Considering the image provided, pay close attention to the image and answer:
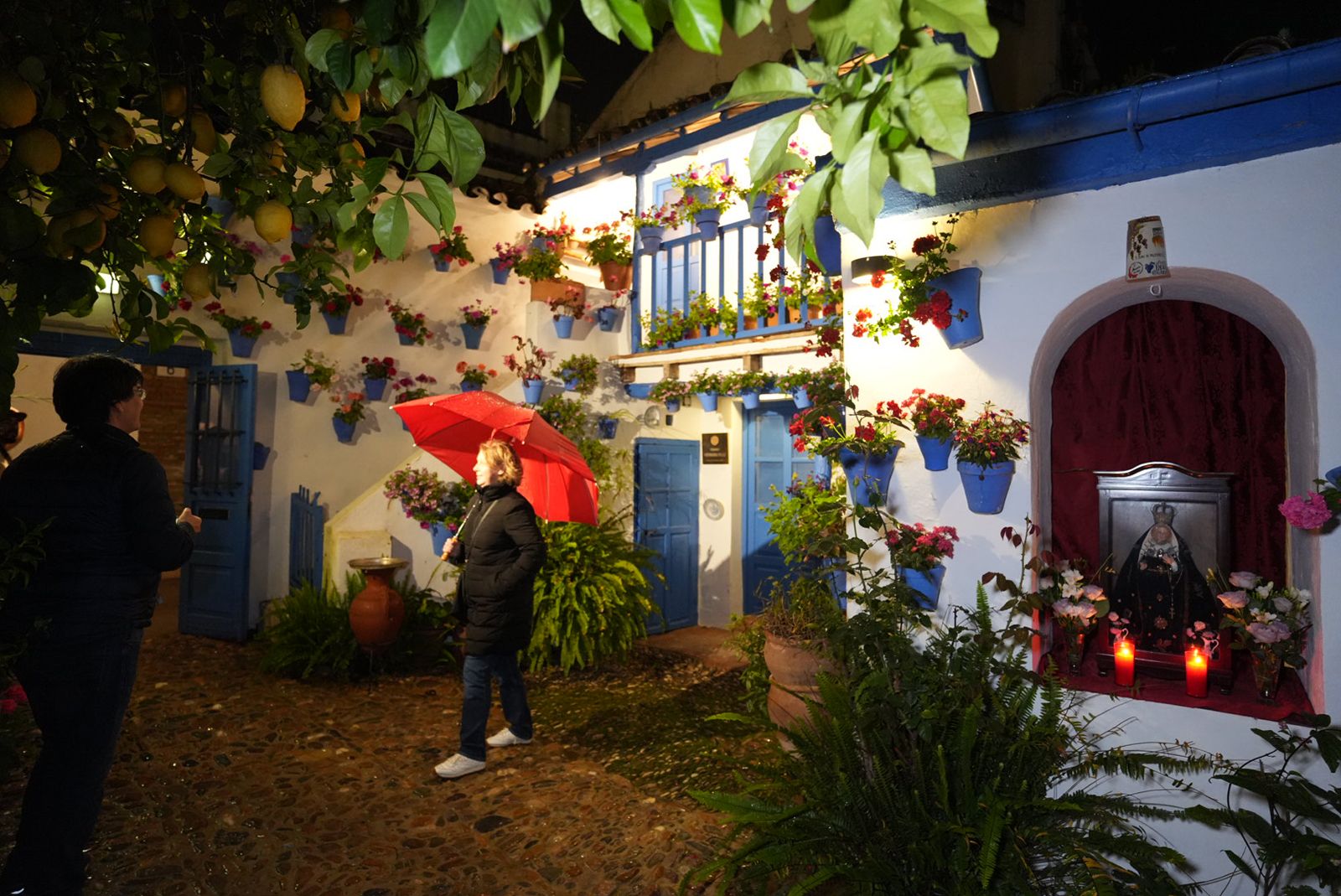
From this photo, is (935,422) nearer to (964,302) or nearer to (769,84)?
(964,302)

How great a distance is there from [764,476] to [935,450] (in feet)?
14.2

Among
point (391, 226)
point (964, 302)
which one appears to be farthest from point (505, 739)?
point (391, 226)

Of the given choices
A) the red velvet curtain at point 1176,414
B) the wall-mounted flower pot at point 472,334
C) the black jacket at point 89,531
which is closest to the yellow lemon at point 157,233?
the black jacket at point 89,531

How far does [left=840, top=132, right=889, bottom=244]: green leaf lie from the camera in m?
1.00

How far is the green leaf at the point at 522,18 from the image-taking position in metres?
0.80

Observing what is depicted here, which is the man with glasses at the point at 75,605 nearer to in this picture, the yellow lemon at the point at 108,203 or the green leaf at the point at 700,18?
the yellow lemon at the point at 108,203

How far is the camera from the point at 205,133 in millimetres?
1656

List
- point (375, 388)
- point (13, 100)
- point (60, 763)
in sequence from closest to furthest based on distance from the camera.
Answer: point (13, 100)
point (60, 763)
point (375, 388)

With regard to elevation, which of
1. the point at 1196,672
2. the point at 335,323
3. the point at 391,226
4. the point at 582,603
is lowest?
the point at 582,603

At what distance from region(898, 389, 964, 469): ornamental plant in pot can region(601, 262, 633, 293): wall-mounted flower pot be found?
5161mm

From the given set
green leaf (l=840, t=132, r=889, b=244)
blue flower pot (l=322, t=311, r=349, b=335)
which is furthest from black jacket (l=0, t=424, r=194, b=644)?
blue flower pot (l=322, t=311, r=349, b=335)

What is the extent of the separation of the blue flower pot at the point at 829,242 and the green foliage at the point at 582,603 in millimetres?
3084

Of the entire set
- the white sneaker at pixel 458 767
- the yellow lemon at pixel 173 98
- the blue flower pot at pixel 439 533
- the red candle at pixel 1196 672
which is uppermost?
the yellow lemon at pixel 173 98

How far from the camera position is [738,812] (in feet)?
9.25
